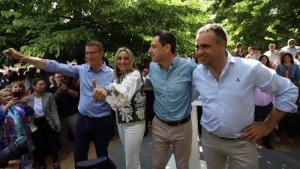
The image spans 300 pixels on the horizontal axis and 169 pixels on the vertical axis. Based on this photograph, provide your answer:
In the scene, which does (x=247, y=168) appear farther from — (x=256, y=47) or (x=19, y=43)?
(x=19, y=43)

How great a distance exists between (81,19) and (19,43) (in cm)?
243

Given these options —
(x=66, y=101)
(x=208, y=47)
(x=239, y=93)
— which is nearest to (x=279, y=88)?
(x=239, y=93)

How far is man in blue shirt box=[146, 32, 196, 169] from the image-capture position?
13.0 ft

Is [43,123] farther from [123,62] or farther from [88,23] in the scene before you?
[88,23]

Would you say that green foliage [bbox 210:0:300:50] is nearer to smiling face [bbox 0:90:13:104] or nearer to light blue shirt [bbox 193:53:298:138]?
light blue shirt [bbox 193:53:298:138]

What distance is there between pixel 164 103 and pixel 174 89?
19cm

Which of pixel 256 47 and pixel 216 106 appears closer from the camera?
pixel 216 106

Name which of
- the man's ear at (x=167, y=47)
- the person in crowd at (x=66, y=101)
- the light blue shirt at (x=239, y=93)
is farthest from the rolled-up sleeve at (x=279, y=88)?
the person in crowd at (x=66, y=101)

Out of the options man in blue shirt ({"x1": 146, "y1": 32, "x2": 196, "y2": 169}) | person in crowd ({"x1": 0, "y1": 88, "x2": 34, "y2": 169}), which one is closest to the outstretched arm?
person in crowd ({"x1": 0, "y1": 88, "x2": 34, "y2": 169})

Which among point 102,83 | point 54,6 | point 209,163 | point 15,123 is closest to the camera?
point 209,163

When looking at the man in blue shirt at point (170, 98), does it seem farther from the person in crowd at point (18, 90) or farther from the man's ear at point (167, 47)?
the person in crowd at point (18, 90)

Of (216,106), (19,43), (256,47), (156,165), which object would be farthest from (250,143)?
(19,43)

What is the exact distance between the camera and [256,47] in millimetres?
11609

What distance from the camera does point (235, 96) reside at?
2.99 meters
